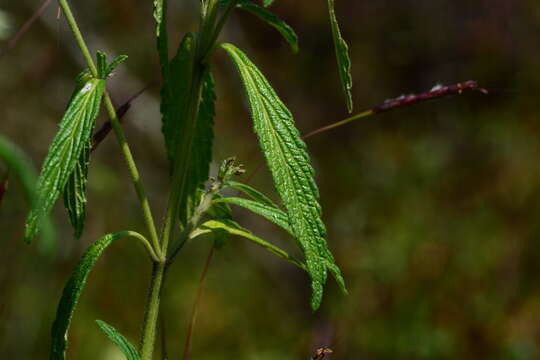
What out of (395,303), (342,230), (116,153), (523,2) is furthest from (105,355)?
(523,2)

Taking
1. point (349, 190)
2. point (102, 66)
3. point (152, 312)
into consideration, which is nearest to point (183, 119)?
point (102, 66)

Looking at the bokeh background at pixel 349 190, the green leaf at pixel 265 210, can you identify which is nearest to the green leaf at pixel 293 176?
the green leaf at pixel 265 210

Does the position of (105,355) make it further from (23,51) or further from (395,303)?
(23,51)

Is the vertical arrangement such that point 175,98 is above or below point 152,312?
above

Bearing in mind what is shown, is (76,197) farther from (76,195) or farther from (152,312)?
(152,312)

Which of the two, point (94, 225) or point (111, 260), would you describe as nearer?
point (94, 225)

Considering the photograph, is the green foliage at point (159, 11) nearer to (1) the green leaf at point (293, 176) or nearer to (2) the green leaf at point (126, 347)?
(1) the green leaf at point (293, 176)

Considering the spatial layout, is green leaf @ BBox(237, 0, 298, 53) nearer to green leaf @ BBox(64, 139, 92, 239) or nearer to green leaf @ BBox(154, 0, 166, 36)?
green leaf @ BBox(154, 0, 166, 36)
